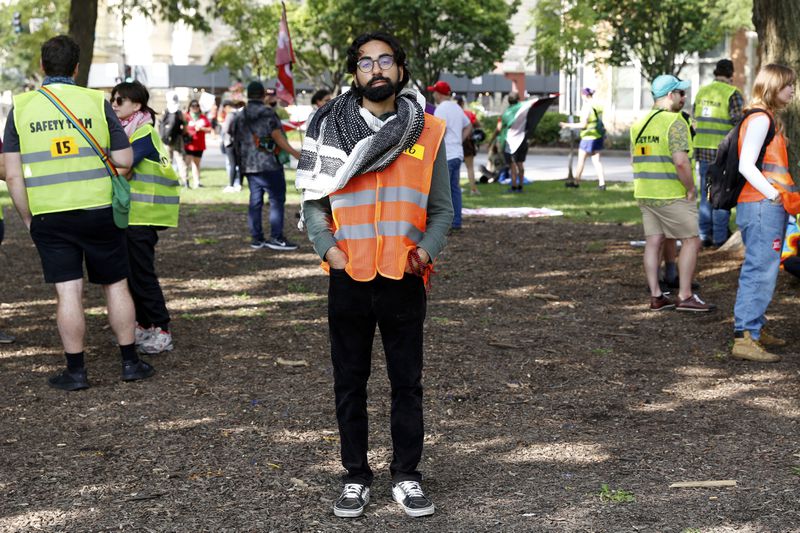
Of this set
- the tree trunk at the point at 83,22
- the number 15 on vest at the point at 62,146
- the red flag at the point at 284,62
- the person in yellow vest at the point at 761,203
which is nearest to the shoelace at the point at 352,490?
the number 15 on vest at the point at 62,146

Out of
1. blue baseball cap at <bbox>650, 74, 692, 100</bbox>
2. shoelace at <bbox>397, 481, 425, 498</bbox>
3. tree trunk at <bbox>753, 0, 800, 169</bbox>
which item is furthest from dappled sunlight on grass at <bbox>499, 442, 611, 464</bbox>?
tree trunk at <bbox>753, 0, 800, 169</bbox>

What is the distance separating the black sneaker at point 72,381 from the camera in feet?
20.6

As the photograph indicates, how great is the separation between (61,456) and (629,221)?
10703mm

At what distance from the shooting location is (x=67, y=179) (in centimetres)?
598

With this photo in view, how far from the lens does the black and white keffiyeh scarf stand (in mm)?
4074

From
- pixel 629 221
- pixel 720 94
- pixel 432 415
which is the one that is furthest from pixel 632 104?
pixel 432 415

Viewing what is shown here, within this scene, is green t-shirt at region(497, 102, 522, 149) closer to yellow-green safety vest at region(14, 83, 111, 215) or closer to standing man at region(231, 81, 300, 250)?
standing man at region(231, 81, 300, 250)

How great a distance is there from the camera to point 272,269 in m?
10.9

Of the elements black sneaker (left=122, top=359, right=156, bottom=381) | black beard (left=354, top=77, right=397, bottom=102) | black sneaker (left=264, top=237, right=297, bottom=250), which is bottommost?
black sneaker (left=264, top=237, right=297, bottom=250)

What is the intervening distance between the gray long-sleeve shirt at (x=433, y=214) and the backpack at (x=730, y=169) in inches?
124

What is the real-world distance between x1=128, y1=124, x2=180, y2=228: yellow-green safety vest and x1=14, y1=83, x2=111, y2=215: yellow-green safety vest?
0.85 meters

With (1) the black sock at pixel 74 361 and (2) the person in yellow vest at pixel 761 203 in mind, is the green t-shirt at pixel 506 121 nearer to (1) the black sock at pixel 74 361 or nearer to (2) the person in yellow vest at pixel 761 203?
(2) the person in yellow vest at pixel 761 203

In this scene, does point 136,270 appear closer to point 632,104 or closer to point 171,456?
point 171,456

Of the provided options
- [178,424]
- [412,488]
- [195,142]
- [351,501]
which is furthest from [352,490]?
[195,142]
